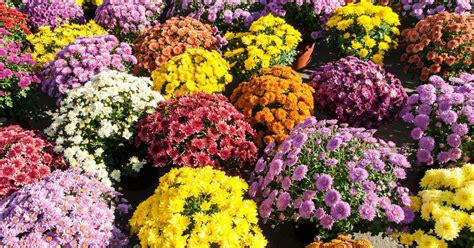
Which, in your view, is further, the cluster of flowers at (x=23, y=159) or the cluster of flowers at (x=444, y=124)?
the cluster of flowers at (x=444, y=124)

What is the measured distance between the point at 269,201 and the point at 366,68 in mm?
3141

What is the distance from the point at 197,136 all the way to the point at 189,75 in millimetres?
1534

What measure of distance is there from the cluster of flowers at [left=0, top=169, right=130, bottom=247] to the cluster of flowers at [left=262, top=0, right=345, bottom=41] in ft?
18.4

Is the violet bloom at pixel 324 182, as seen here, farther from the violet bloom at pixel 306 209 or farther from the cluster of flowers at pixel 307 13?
the cluster of flowers at pixel 307 13

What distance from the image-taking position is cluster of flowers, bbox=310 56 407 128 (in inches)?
241

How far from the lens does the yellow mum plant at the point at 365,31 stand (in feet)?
24.0

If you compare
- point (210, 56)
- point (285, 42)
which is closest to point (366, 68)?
point (285, 42)

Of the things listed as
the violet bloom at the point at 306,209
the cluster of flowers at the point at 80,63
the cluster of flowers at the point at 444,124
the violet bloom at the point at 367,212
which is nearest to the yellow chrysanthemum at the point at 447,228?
the violet bloom at the point at 367,212

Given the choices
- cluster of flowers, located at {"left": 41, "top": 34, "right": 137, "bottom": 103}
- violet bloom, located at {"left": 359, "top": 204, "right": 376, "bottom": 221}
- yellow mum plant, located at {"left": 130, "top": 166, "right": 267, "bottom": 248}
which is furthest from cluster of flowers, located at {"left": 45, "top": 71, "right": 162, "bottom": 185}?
violet bloom, located at {"left": 359, "top": 204, "right": 376, "bottom": 221}

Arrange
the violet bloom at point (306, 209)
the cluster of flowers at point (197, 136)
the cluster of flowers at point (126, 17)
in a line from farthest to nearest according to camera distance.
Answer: the cluster of flowers at point (126, 17) → the cluster of flowers at point (197, 136) → the violet bloom at point (306, 209)

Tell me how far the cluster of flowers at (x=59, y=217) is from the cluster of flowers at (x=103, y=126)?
0.65 m

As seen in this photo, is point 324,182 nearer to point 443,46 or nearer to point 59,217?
point 59,217

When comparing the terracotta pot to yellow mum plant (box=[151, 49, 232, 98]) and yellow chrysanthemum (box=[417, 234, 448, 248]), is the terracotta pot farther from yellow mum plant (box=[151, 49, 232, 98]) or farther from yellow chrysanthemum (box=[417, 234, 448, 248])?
yellow chrysanthemum (box=[417, 234, 448, 248])

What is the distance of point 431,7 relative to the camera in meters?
8.70
